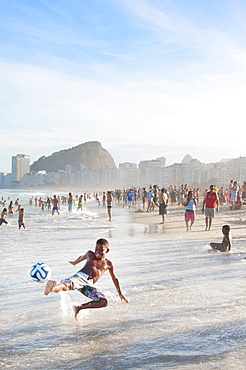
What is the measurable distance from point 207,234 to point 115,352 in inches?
348

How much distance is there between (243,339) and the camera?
11.3 feet

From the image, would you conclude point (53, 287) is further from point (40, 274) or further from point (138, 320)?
point (138, 320)

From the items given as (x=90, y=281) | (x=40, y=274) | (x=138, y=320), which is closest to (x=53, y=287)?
(x=40, y=274)

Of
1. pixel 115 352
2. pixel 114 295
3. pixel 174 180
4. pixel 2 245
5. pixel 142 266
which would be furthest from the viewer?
pixel 174 180

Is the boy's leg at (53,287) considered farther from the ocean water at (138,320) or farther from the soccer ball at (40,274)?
the ocean water at (138,320)

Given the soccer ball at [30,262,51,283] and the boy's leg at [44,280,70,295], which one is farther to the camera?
the soccer ball at [30,262,51,283]

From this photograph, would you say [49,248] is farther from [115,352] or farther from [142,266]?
[115,352]

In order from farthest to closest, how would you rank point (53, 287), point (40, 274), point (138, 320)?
point (138, 320) → point (40, 274) → point (53, 287)

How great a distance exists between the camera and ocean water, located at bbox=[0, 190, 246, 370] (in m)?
3.10

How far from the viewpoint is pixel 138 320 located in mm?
4008

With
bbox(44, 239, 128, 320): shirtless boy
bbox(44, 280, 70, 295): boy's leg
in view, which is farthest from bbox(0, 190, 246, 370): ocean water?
bbox(44, 280, 70, 295): boy's leg

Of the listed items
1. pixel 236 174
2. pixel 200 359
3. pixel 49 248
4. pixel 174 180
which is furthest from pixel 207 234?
pixel 174 180

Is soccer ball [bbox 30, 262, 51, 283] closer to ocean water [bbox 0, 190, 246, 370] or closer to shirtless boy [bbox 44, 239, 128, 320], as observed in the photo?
shirtless boy [bbox 44, 239, 128, 320]

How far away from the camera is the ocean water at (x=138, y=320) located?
3.10 metres
